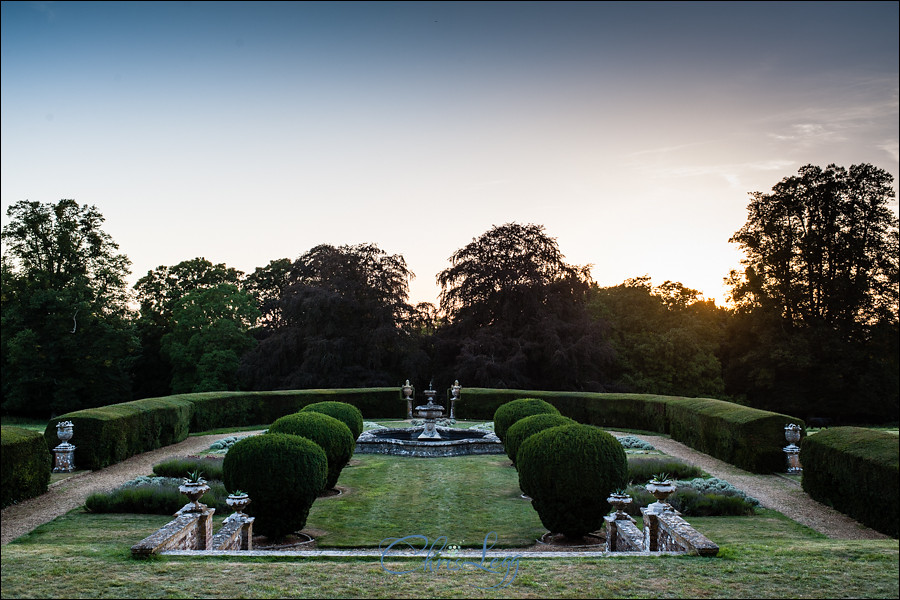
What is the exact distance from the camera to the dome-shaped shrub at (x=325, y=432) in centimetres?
1140

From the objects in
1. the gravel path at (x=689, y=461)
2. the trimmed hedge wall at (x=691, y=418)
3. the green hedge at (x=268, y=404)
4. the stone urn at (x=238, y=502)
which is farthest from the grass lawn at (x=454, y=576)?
the green hedge at (x=268, y=404)

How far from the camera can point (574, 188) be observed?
2320 centimetres

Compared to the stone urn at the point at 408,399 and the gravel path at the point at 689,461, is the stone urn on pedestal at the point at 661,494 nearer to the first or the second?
the gravel path at the point at 689,461

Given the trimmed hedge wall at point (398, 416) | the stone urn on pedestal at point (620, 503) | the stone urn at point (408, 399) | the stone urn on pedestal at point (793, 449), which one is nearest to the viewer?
the stone urn on pedestal at point (620, 503)

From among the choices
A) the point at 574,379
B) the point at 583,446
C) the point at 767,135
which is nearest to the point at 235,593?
the point at 583,446

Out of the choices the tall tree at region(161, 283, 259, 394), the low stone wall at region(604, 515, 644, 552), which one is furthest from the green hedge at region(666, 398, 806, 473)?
the tall tree at region(161, 283, 259, 394)

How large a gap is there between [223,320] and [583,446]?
32101 millimetres

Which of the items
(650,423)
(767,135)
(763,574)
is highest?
(767,135)

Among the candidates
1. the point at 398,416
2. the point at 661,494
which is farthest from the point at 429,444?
the point at 398,416

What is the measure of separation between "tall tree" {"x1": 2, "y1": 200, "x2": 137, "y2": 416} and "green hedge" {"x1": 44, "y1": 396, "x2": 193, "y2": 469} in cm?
1663

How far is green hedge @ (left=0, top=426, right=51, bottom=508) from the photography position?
10727 mm

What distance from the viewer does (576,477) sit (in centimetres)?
883

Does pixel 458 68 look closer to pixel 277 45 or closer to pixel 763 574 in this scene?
pixel 277 45

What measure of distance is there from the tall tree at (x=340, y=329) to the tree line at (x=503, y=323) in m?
0.10
